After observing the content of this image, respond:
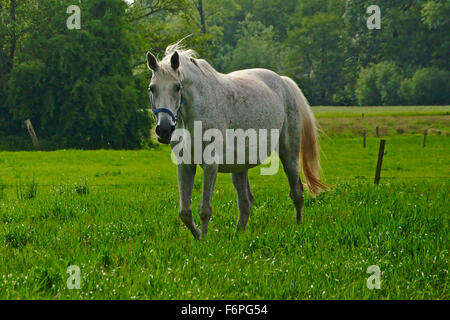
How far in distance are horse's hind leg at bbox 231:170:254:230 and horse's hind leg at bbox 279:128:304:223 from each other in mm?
795

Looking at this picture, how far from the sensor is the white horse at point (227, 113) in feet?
22.2

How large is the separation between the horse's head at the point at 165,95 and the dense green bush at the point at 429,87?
2674 inches

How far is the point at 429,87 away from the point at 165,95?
68995 millimetres

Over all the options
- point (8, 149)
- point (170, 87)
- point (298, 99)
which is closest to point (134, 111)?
point (8, 149)

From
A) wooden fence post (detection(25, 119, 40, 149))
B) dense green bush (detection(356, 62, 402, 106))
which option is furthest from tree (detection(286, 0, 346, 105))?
wooden fence post (detection(25, 119, 40, 149))

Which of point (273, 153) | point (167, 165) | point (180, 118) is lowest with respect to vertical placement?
point (167, 165)

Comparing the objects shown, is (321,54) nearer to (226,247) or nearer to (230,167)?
(230,167)

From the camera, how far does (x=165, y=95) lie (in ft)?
21.8

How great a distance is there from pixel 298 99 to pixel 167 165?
1773cm

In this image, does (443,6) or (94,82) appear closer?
(94,82)

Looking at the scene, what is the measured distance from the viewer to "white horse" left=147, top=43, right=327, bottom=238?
22.2ft

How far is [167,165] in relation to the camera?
27.2 meters

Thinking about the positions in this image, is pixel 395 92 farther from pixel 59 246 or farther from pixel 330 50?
pixel 59 246

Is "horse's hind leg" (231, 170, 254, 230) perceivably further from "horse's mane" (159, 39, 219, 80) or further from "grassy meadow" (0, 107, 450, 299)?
"horse's mane" (159, 39, 219, 80)
